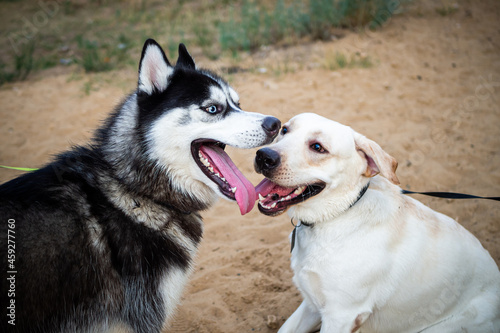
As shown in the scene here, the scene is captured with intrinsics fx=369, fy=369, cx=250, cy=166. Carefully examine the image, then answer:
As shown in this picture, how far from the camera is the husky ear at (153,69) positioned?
2.37 m

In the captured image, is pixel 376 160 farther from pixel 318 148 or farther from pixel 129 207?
pixel 129 207

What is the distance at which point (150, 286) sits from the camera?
2.23 metres

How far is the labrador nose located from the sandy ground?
1.40m

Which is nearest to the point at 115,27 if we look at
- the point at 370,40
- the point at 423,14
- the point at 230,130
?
the point at 370,40

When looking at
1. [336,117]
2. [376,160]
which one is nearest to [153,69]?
[376,160]

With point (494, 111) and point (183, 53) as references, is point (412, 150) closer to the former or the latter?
point (494, 111)

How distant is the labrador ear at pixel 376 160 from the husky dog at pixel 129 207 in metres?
0.61

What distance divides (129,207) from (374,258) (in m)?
1.52

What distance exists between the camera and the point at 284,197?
232cm

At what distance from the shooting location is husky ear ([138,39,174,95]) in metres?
2.37

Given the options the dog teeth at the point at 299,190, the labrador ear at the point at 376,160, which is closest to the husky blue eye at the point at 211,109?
the dog teeth at the point at 299,190

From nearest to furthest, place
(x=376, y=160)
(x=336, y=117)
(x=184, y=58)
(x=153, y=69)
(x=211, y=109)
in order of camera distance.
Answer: (x=376, y=160)
(x=153, y=69)
(x=211, y=109)
(x=184, y=58)
(x=336, y=117)

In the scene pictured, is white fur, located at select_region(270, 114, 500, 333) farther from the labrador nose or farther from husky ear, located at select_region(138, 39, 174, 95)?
husky ear, located at select_region(138, 39, 174, 95)

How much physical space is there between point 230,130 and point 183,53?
824mm
